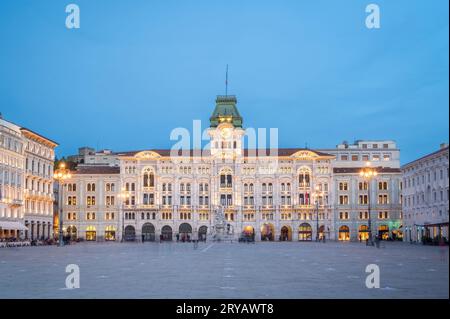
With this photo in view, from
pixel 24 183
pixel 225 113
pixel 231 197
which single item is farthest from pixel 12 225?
pixel 225 113

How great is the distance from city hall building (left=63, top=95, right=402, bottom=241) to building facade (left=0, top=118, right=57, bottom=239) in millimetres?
19676

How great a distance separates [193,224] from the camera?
120 metres

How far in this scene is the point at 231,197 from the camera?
12094 cm

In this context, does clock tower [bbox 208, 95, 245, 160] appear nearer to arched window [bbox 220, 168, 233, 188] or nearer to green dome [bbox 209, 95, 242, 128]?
arched window [bbox 220, 168, 233, 188]

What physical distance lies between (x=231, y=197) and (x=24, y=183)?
4437 centimetres

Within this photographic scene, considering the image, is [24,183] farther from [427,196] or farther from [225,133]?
[427,196]

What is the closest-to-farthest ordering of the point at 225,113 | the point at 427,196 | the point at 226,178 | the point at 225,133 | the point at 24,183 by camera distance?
the point at 427,196, the point at 24,183, the point at 226,178, the point at 225,133, the point at 225,113

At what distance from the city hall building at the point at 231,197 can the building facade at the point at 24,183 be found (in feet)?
64.6

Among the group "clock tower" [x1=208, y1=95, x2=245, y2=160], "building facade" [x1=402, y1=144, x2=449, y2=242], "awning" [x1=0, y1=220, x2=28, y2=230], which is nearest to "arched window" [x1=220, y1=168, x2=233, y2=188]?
"clock tower" [x1=208, y1=95, x2=245, y2=160]

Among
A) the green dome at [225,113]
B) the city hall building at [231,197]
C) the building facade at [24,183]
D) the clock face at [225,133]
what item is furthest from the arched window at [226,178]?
the building facade at [24,183]

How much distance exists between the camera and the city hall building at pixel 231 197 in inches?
4690

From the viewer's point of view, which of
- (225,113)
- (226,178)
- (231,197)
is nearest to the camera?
(231,197)
